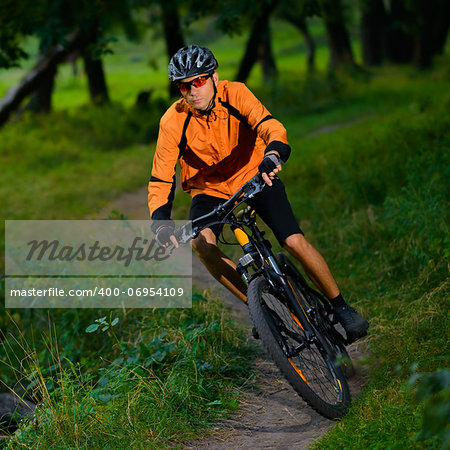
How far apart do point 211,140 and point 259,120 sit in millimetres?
376

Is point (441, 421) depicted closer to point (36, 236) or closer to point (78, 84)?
point (36, 236)

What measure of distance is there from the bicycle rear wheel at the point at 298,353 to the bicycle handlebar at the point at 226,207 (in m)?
0.48

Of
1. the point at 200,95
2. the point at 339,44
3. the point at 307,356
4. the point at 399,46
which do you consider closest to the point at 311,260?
the point at 307,356

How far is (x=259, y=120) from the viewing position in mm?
4676

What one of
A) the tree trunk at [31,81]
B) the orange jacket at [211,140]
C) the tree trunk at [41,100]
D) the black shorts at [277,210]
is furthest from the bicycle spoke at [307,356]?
the tree trunk at [41,100]

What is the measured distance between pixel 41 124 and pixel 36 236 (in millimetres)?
10013

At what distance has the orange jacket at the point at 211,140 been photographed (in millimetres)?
4680

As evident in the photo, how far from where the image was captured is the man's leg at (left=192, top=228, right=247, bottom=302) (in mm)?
4789

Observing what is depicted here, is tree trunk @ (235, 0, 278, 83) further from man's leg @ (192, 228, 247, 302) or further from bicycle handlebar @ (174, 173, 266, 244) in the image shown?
bicycle handlebar @ (174, 173, 266, 244)

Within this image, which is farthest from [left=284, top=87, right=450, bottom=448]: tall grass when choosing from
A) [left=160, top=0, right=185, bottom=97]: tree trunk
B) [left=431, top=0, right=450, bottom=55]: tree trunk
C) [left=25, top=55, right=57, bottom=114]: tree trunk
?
[left=431, top=0, right=450, bottom=55]: tree trunk

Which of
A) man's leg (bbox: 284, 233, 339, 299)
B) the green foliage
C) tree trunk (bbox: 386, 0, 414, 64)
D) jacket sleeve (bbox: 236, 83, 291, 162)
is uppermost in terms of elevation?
jacket sleeve (bbox: 236, 83, 291, 162)

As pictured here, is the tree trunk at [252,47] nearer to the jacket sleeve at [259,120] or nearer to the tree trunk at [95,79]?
the tree trunk at [95,79]

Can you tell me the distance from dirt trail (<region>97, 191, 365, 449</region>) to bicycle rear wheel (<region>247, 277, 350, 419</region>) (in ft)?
0.71

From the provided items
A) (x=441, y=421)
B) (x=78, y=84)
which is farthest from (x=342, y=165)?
(x=78, y=84)
